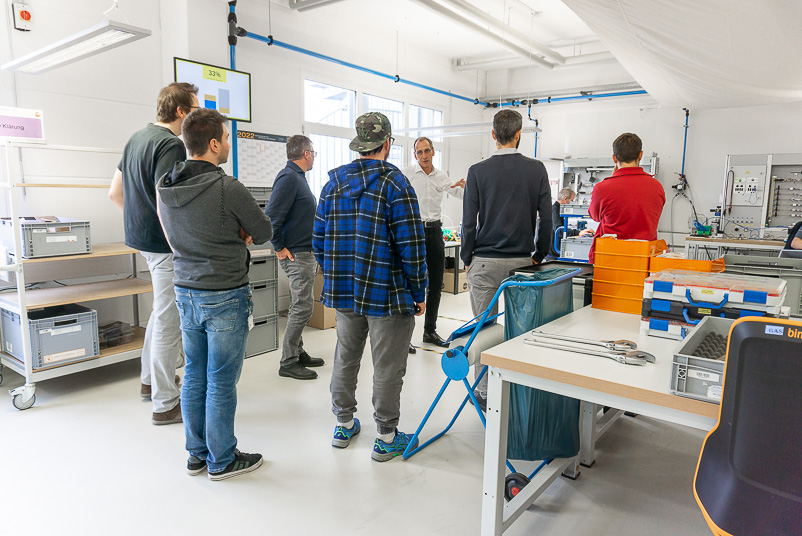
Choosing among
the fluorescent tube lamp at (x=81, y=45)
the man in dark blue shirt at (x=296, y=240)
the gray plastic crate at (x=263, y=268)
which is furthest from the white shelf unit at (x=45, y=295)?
the man in dark blue shirt at (x=296, y=240)

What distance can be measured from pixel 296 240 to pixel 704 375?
2.74 meters

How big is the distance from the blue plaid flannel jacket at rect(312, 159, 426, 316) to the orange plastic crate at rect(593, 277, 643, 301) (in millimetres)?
792

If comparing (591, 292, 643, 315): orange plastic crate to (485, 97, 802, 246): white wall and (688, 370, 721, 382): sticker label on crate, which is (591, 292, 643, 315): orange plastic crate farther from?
(485, 97, 802, 246): white wall

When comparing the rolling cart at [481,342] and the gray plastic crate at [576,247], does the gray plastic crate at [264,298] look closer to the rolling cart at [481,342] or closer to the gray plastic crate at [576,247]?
the rolling cart at [481,342]

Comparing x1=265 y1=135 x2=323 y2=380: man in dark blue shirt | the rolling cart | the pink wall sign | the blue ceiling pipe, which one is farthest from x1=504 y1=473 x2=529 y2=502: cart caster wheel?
the blue ceiling pipe

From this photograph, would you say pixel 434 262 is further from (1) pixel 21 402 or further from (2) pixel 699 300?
(1) pixel 21 402

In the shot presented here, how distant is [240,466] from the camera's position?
2285mm

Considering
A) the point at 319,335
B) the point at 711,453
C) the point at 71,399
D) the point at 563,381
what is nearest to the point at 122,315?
the point at 71,399

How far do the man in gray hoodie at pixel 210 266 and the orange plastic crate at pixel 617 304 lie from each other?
1.50 m

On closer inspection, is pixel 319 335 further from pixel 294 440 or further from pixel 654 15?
pixel 654 15

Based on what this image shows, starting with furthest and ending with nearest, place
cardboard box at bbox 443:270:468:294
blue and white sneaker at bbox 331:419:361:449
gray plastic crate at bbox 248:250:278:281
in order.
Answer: cardboard box at bbox 443:270:468:294, gray plastic crate at bbox 248:250:278:281, blue and white sneaker at bbox 331:419:361:449

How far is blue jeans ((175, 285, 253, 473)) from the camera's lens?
81.4 inches

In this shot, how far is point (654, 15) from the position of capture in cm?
236

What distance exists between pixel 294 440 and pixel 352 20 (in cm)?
509
